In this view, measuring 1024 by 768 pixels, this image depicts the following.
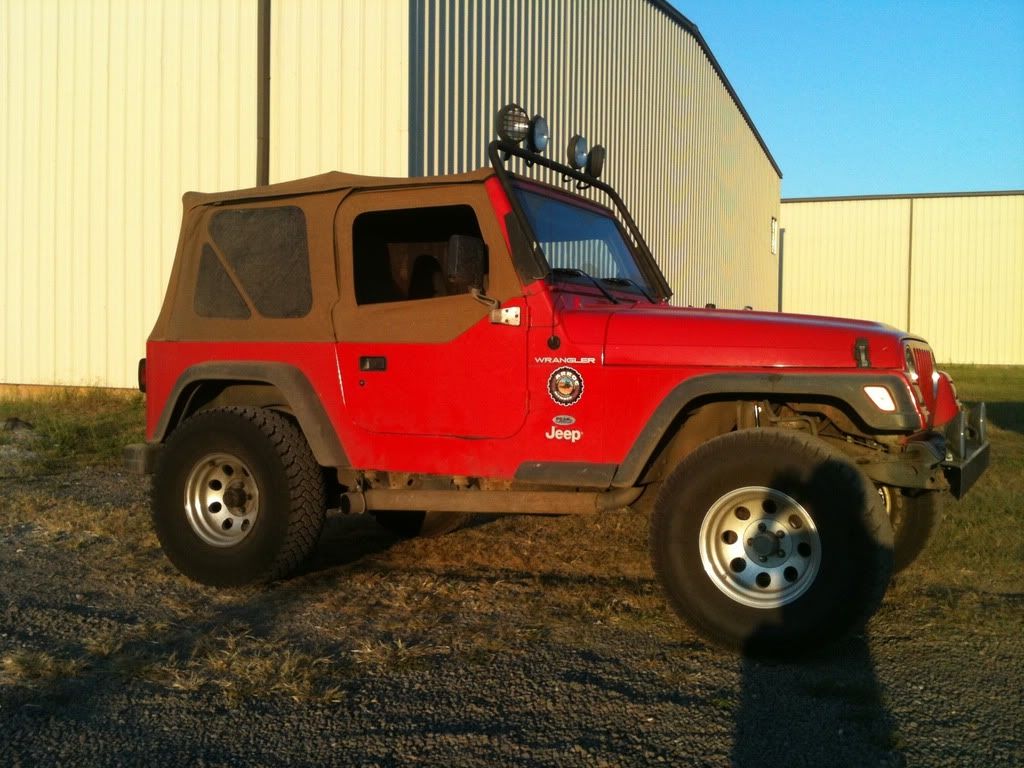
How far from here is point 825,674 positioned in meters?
3.96

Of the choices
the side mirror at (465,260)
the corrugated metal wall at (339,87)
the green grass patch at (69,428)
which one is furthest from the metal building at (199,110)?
the side mirror at (465,260)

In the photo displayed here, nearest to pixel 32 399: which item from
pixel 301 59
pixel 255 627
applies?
pixel 301 59

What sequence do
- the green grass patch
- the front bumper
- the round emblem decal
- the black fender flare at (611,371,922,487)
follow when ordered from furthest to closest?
the green grass patch → the round emblem decal → the front bumper → the black fender flare at (611,371,922,487)

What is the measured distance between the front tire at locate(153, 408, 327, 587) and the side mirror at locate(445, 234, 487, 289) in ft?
4.41

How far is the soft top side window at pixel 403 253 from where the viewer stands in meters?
5.14

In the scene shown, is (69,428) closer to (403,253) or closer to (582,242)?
(403,253)

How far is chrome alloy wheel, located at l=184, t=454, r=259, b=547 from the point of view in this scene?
5.27 metres

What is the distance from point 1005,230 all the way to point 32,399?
111 ft

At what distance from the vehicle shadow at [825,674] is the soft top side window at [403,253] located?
6.87 ft

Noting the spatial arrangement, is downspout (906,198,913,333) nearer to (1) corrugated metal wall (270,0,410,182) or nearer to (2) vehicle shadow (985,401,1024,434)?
(2) vehicle shadow (985,401,1024,434)

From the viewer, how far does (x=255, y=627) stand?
4.57 metres

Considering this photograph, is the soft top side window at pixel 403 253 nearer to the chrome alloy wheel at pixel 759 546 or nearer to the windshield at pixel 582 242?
the windshield at pixel 582 242

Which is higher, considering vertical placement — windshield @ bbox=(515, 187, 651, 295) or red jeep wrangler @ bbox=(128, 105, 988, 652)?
windshield @ bbox=(515, 187, 651, 295)

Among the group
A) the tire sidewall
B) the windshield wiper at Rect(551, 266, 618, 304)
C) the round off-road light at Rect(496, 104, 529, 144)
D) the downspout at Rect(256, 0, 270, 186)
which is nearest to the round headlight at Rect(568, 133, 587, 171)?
the round off-road light at Rect(496, 104, 529, 144)
